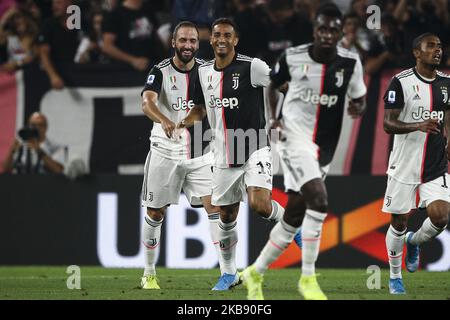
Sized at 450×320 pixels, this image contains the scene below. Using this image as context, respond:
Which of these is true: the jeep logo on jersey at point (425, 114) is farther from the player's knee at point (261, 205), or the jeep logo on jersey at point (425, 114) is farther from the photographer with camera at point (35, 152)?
the photographer with camera at point (35, 152)

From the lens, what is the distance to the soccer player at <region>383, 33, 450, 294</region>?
35.7 feet

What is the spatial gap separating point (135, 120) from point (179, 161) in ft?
13.2

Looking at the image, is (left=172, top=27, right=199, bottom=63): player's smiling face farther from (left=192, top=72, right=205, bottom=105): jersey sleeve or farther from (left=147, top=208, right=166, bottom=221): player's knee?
(left=147, top=208, right=166, bottom=221): player's knee

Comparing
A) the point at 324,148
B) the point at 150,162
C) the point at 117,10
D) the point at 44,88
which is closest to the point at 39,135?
the point at 44,88

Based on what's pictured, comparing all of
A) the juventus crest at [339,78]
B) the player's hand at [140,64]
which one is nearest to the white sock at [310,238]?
the juventus crest at [339,78]

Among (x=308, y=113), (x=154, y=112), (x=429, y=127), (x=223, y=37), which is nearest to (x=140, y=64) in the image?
(x=154, y=112)

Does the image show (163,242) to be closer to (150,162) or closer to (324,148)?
(150,162)

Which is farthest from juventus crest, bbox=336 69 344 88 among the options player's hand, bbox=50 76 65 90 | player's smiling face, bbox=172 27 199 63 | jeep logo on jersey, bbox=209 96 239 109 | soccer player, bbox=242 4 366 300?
player's hand, bbox=50 76 65 90

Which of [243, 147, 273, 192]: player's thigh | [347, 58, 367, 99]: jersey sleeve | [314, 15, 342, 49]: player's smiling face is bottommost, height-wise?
[243, 147, 273, 192]: player's thigh

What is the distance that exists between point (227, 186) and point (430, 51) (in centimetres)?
240

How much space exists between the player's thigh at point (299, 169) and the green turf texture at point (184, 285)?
3.77 ft

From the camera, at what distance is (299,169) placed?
9.38 m

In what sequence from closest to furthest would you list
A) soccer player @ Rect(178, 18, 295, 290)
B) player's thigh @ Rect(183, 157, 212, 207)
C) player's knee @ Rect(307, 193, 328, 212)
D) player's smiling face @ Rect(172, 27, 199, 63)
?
1. player's knee @ Rect(307, 193, 328, 212)
2. soccer player @ Rect(178, 18, 295, 290)
3. player's smiling face @ Rect(172, 27, 199, 63)
4. player's thigh @ Rect(183, 157, 212, 207)

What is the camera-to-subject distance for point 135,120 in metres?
15.7
